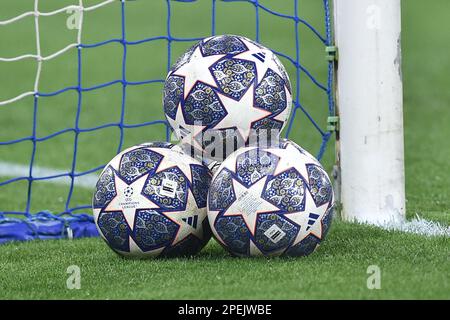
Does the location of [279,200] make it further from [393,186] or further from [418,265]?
[393,186]

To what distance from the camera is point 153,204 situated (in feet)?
14.1

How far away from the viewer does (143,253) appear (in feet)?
14.4

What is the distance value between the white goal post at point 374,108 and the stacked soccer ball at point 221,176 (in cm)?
77

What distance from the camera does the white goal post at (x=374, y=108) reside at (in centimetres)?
509

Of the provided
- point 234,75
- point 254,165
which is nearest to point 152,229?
point 254,165

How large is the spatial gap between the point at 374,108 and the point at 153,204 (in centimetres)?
142

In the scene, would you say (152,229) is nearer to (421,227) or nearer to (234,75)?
(234,75)

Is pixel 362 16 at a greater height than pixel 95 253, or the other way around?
pixel 362 16

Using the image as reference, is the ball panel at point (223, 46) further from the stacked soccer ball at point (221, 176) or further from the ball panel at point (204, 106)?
the ball panel at point (204, 106)

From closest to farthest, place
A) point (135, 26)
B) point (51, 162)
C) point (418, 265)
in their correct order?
1. point (418, 265)
2. point (51, 162)
3. point (135, 26)

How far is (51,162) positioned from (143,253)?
370 cm
